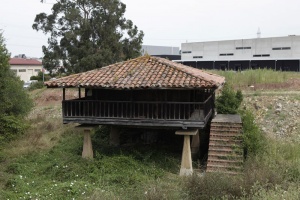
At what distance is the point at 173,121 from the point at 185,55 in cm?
4351

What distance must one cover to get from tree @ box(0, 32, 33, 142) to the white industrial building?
34.2 metres

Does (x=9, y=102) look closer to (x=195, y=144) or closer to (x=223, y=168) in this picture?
(x=195, y=144)

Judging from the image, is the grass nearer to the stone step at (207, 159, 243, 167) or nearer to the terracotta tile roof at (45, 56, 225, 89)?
the terracotta tile roof at (45, 56, 225, 89)

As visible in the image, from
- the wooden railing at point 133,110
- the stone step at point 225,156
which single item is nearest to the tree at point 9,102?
the wooden railing at point 133,110

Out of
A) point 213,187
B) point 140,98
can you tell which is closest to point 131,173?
point 140,98

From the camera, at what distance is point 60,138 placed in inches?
720

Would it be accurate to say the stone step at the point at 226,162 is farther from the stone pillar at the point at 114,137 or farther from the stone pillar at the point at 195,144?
the stone pillar at the point at 114,137

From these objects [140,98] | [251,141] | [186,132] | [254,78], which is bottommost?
[251,141]

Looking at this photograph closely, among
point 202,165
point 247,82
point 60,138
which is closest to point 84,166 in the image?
point 202,165

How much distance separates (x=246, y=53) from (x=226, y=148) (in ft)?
126

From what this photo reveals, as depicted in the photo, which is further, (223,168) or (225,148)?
(225,148)

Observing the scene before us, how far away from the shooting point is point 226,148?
13031mm

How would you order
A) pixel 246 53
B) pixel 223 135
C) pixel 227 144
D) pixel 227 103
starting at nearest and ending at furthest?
pixel 227 144
pixel 223 135
pixel 227 103
pixel 246 53

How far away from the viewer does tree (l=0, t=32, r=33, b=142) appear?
53.2 feet
